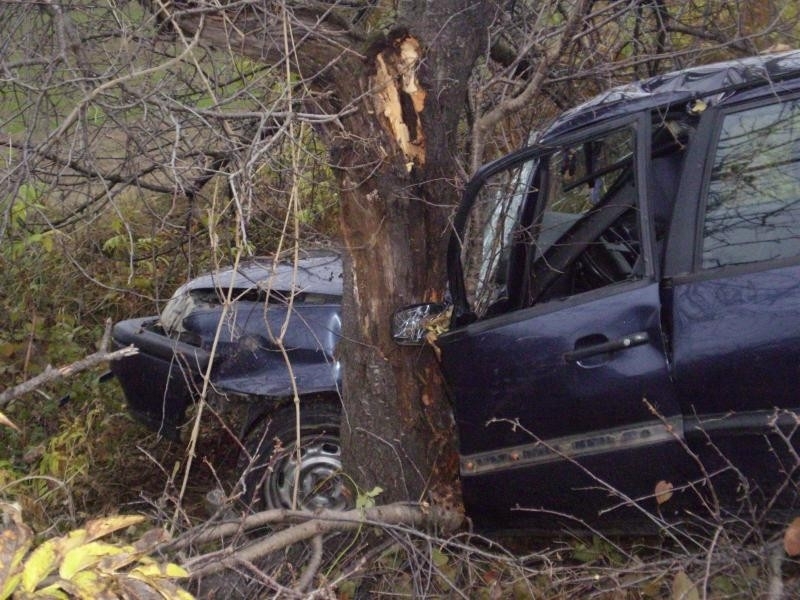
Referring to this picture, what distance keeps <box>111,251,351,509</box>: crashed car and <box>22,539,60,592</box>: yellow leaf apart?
197 centimetres

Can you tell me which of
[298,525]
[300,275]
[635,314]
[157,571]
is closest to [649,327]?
[635,314]

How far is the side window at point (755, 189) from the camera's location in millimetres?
2998

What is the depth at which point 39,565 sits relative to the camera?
1.97m

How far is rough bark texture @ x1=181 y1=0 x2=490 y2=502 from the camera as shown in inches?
142

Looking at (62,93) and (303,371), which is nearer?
(62,93)

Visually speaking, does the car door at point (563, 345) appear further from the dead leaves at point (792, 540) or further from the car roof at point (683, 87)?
the dead leaves at point (792, 540)

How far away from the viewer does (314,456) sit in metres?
4.29

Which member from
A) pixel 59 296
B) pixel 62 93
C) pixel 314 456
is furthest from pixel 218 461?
pixel 59 296

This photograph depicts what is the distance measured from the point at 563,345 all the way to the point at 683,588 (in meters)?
0.87

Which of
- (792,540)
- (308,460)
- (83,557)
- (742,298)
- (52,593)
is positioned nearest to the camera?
(52,593)

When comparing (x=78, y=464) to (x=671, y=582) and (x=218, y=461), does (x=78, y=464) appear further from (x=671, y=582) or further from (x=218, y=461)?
(x=671, y=582)

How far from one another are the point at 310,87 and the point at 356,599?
196 centimetres

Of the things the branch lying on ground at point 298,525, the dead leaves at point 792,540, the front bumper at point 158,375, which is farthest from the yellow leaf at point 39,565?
the front bumper at point 158,375

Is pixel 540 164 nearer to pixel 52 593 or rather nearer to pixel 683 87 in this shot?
pixel 683 87
